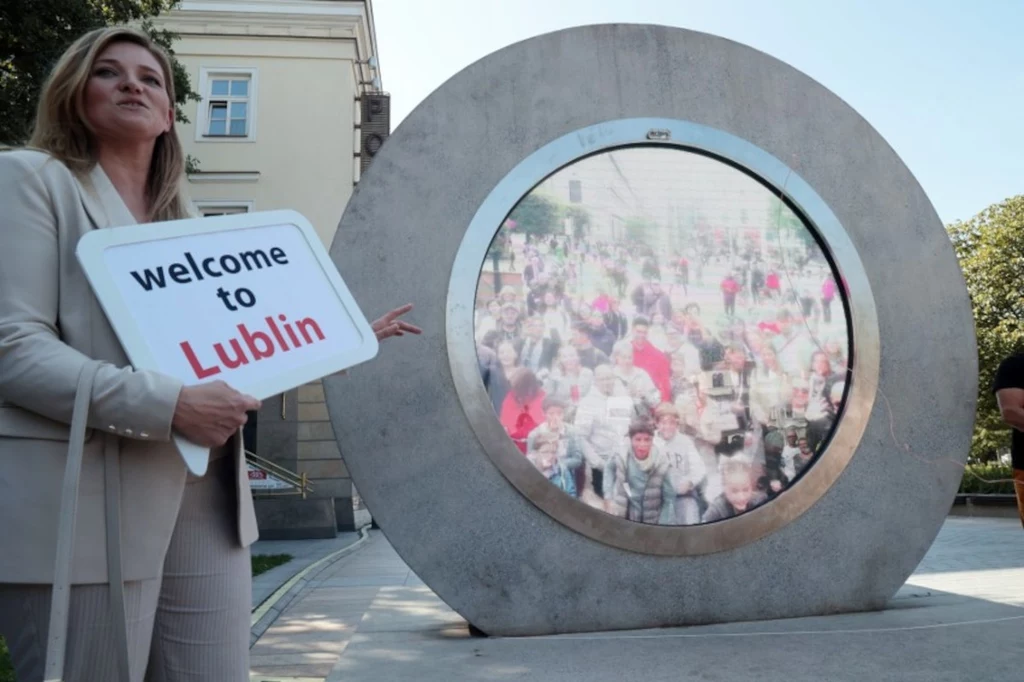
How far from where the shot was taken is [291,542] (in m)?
13.5

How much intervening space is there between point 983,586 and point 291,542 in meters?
10.7

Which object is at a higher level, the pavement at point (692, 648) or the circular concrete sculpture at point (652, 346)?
the circular concrete sculpture at point (652, 346)

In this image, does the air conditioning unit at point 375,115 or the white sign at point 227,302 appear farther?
the air conditioning unit at point 375,115

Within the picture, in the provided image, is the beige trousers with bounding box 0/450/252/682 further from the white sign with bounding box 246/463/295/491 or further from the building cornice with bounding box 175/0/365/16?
the building cornice with bounding box 175/0/365/16

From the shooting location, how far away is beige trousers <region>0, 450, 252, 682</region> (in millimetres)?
1261

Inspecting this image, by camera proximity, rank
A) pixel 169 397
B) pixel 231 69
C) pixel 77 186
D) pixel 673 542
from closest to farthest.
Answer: pixel 169 397 < pixel 77 186 < pixel 673 542 < pixel 231 69

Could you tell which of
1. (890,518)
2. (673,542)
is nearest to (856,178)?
(890,518)

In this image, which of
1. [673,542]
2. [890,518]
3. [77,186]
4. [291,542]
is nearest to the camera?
[77,186]

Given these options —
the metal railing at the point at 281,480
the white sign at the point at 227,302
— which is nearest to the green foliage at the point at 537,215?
the white sign at the point at 227,302

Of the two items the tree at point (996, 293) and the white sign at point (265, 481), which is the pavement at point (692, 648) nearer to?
the white sign at point (265, 481)

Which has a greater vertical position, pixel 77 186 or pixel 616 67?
pixel 616 67

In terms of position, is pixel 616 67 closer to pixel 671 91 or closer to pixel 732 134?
pixel 671 91

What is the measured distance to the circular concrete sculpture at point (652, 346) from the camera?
3846 millimetres

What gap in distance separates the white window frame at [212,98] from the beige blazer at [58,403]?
17.5 metres
